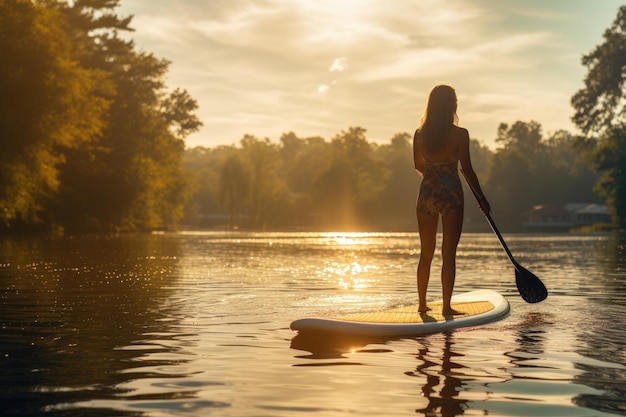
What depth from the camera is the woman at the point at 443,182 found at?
9711 mm

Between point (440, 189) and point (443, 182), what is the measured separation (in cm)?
9

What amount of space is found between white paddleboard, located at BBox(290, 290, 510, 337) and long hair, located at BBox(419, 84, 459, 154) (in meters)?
1.81

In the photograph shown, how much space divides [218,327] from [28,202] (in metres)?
34.9

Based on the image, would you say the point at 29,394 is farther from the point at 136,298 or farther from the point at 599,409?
the point at 136,298

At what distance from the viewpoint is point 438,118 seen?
32.0 feet

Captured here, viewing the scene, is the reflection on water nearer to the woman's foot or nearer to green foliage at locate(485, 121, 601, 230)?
the woman's foot

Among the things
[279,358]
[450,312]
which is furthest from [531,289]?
[279,358]

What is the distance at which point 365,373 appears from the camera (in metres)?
6.55

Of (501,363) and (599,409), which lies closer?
(599,409)

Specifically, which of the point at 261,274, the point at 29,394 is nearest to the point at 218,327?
the point at 29,394

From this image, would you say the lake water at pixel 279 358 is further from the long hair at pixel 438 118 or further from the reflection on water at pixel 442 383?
the long hair at pixel 438 118

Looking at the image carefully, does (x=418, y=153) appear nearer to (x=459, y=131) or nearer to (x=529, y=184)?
(x=459, y=131)

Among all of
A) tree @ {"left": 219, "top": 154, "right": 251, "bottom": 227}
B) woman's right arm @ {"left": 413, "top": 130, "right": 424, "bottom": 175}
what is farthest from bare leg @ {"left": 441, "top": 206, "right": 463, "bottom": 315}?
tree @ {"left": 219, "top": 154, "right": 251, "bottom": 227}

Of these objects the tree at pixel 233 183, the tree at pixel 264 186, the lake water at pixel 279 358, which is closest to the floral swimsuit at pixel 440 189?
the lake water at pixel 279 358
